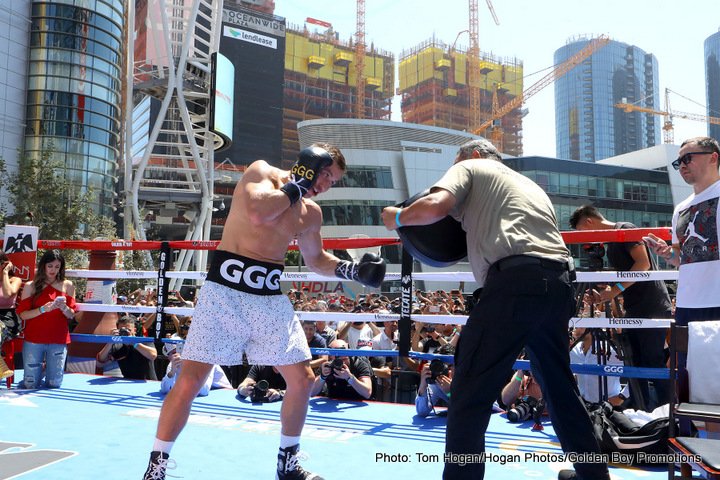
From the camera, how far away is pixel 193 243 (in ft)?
17.0

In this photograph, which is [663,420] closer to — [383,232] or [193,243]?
[193,243]

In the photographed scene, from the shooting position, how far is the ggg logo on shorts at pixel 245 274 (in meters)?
2.75

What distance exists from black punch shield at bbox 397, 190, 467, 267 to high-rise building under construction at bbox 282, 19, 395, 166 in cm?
8637

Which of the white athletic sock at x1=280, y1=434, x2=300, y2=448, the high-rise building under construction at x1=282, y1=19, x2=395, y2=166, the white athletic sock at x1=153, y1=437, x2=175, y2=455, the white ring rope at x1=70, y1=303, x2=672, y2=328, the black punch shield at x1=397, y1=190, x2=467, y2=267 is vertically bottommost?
the white athletic sock at x1=280, y1=434, x2=300, y2=448

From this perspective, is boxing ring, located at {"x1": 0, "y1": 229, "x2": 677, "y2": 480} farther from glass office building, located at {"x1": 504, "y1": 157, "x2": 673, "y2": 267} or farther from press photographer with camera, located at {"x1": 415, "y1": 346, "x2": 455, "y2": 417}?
glass office building, located at {"x1": 504, "y1": 157, "x2": 673, "y2": 267}

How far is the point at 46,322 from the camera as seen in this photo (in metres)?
5.24

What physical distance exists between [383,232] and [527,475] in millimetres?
40990

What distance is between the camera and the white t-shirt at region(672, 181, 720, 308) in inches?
116

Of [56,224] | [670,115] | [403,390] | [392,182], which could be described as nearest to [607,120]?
[670,115]

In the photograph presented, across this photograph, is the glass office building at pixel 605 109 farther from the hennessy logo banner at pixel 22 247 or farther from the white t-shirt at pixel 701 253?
the white t-shirt at pixel 701 253

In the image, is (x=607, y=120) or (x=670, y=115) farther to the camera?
(x=607, y=120)

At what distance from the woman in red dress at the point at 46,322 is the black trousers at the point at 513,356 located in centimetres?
409

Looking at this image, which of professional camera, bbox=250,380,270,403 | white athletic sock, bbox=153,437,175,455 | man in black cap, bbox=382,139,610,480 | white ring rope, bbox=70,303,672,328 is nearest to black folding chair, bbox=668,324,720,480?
man in black cap, bbox=382,139,610,480

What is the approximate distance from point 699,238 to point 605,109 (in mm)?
154228
